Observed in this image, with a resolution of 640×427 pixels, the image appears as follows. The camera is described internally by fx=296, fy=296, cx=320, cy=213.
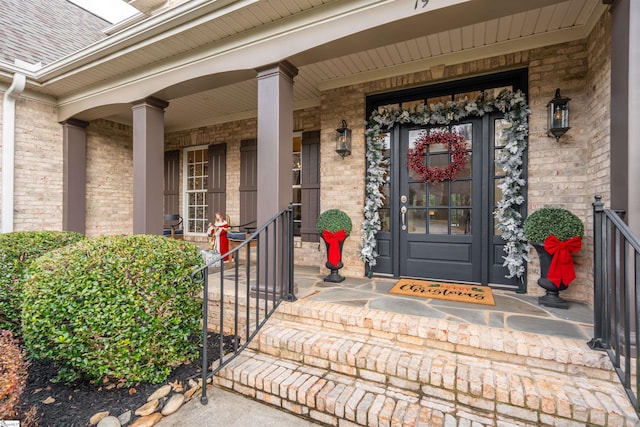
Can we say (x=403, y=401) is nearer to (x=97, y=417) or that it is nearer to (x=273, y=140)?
(x=97, y=417)

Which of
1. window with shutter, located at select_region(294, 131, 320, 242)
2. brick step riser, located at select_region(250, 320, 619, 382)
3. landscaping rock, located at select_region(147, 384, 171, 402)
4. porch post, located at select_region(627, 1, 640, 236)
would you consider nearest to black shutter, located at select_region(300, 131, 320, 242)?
window with shutter, located at select_region(294, 131, 320, 242)

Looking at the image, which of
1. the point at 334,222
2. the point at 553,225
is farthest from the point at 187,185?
the point at 553,225

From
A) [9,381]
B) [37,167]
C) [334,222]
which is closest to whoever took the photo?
[9,381]

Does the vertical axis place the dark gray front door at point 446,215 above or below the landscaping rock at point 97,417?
above

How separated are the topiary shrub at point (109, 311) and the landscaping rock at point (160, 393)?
7 cm

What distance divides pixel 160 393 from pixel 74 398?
1.74 feet

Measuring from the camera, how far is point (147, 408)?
1.88 meters

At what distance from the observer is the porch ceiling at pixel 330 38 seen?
243cm

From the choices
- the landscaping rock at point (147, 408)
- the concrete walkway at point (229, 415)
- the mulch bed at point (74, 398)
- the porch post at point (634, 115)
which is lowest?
the concrete walkway at point (229, 415)

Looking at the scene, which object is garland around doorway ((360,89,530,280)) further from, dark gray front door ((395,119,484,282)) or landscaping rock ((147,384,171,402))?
landscaping rock ((147,384,171,402))

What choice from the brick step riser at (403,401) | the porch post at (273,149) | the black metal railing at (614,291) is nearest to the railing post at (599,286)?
the black metal railing at (614,291)

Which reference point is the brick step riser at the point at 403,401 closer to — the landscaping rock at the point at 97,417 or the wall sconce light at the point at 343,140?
the landscaping rock at the point at 97,417

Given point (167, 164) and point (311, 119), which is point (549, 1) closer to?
point (311, 119)

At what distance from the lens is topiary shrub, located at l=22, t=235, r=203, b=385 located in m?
1.88
